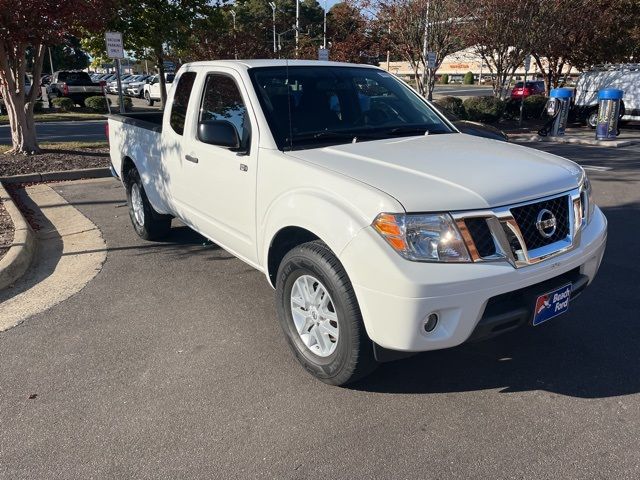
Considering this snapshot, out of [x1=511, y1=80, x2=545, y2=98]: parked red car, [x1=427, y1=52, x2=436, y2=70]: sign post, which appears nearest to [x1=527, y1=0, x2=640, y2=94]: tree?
[x1=427, y1=52, x2=436, y2=70]: sign post

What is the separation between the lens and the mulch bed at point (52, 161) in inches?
386

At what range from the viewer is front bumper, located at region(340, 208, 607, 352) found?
2666 mm

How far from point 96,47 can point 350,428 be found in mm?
15081

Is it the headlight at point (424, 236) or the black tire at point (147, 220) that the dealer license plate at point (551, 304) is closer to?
the headlight at point (424, 236)

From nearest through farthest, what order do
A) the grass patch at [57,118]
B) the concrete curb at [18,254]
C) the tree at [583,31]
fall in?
the concrete curb at [18,254] → the tree at [583,31] → the grass patch at [57,118]

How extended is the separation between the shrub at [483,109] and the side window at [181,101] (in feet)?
50.7

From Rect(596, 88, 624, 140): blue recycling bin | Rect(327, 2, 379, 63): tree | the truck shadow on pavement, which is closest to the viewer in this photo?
the truck shadow on pavement

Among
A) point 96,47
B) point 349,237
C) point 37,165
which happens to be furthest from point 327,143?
point 96,47

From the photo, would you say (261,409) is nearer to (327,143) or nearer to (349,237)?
(349,237)

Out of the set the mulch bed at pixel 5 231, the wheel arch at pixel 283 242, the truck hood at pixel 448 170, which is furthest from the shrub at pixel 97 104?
the truck hood at pixel 448 170

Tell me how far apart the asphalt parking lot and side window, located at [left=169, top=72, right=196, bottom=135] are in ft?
4.95

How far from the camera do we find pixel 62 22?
916cm

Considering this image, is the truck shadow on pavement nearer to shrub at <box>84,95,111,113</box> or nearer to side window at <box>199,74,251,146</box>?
side window at <box>199,74,251,146</box>

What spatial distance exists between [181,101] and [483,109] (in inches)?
637
